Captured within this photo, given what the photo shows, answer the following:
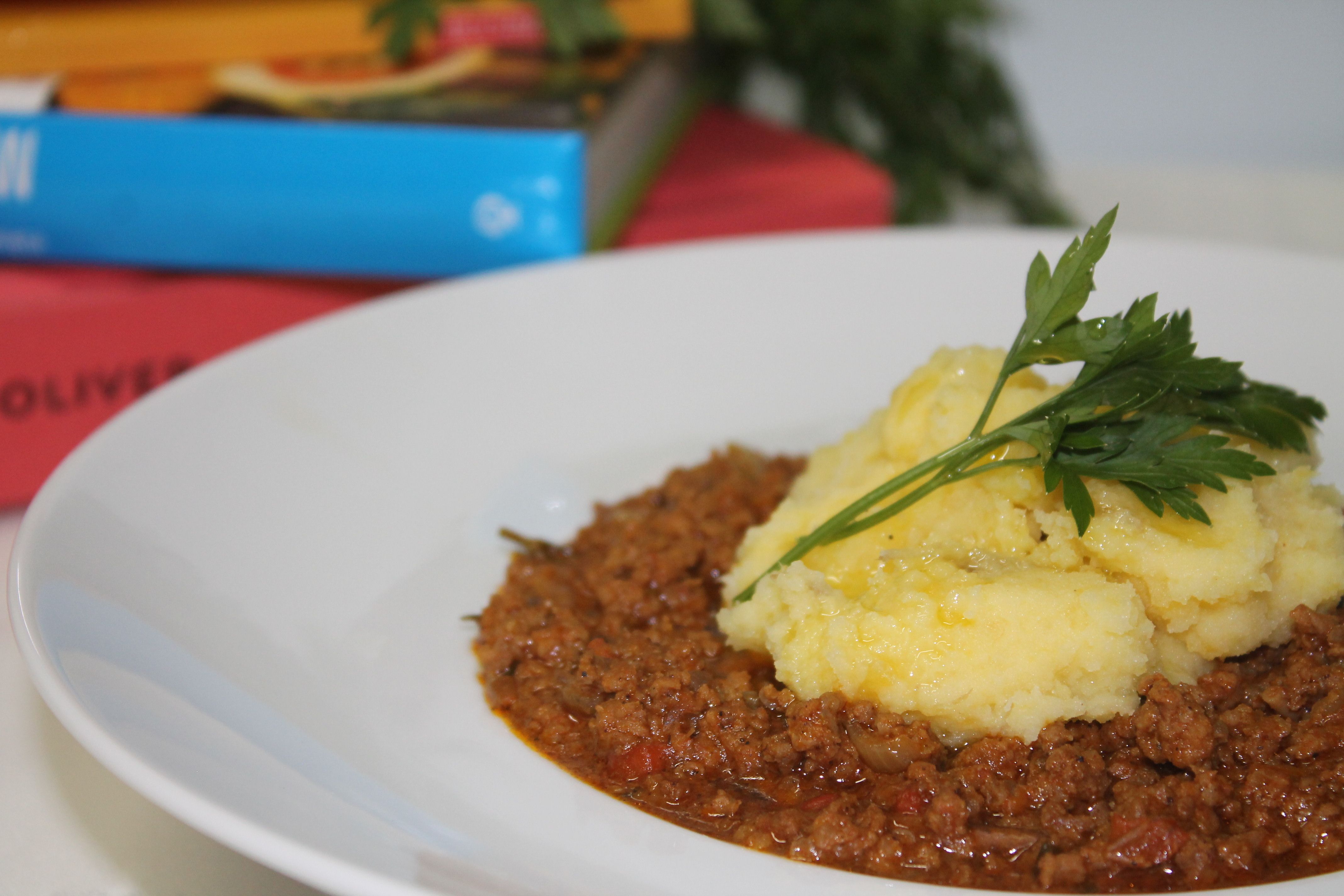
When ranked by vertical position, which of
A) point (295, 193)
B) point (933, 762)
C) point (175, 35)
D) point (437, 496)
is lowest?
point (437, 496)

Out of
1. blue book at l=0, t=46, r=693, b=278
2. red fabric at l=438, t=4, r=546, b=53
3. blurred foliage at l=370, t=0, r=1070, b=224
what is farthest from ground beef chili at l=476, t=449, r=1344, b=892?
blurred foliage at l=370, t=0, r=1070, b=224

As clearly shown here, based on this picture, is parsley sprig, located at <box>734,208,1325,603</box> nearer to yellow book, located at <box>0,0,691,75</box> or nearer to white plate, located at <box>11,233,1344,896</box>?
white plate, located at <box>11,233,1344,896</box>

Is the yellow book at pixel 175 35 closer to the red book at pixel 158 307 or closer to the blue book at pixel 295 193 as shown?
the blue book at pixel 295 193

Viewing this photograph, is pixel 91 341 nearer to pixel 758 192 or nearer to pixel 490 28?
pixel 490 28

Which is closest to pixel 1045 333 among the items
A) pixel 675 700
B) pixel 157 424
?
pixel 675 700

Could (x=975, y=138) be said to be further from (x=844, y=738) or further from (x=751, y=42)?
(x=844, y=738)

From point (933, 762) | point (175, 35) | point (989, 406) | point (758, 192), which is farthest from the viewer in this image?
point (758, 192)

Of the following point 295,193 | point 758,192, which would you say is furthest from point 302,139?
point 758,192
